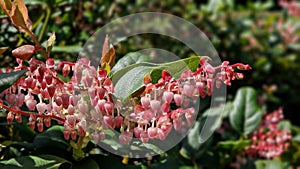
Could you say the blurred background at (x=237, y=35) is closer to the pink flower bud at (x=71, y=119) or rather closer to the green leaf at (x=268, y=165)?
the green leaf at (x=268, y=165)

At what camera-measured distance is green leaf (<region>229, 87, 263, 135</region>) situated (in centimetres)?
147

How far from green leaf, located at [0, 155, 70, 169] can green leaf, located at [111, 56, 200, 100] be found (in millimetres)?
182

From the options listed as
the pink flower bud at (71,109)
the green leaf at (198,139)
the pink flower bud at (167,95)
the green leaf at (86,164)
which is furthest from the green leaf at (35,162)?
the green leaf at (198,139)

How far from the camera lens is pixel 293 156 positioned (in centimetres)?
167

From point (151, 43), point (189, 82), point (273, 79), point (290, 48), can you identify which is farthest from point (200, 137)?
point (290, 48)

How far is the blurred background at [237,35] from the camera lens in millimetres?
1655

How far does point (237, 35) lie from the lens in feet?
9.98

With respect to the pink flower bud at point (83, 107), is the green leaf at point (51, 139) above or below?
below

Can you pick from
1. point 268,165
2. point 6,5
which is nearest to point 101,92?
point 6,5

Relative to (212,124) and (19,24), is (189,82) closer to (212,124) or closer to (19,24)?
(19,24)

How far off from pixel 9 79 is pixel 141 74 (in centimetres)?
20

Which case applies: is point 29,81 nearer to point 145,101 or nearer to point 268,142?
point 145,101

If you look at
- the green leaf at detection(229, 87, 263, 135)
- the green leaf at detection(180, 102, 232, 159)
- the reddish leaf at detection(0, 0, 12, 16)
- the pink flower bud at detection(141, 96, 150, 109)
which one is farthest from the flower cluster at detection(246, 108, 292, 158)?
the reddish leaf at detection(0, 0, 12, 16)

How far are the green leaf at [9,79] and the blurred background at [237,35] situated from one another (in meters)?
0.67
